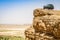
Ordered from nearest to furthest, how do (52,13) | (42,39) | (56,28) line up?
(56,28)
(42,39)
(52,13)

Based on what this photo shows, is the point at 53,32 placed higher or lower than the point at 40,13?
lower

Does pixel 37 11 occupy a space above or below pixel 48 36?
above

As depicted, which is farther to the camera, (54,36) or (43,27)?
(43,27)

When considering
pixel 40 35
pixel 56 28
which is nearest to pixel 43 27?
pixel 40 35

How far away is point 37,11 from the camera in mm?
12758

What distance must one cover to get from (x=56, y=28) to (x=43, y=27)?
1867 mm

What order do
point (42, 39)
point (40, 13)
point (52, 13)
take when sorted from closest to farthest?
point (42, 39)
point (52, 13)
point (40, 13)

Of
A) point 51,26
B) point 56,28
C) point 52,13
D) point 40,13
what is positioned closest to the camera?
point 56,28

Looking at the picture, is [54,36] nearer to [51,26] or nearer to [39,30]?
[51,26]

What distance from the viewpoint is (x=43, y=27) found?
10.5 metres

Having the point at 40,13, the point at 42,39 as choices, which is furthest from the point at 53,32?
the point at 40,13

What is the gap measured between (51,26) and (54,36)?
595mm

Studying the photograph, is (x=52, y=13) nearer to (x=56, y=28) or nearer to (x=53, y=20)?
(x=53, y=20)

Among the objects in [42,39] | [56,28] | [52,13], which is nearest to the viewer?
[56,28]
